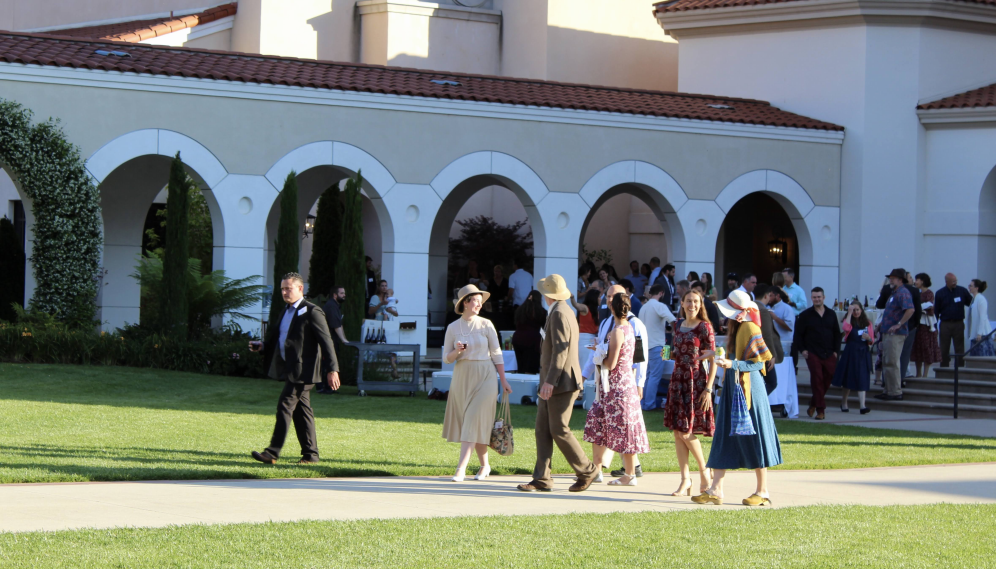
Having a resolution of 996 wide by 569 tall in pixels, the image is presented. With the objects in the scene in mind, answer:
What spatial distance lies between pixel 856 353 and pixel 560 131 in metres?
7.37

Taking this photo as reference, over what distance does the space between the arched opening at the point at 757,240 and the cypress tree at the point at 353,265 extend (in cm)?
1219

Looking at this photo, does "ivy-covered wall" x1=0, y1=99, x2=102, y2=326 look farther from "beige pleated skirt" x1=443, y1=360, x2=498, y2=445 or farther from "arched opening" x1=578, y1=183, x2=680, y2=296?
"arched opening" x1=578, y1=183, x2=680, y2=296

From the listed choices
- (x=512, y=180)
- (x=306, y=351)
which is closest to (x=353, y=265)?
(x=512, y=180)

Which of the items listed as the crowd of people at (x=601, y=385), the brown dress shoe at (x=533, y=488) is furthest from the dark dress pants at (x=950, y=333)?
the brown dress shoe at (x=533, y=488)

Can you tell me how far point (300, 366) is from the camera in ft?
35.5

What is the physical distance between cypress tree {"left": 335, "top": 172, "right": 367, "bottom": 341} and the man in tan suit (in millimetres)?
9332

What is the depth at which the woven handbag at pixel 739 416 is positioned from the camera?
9.31 meters

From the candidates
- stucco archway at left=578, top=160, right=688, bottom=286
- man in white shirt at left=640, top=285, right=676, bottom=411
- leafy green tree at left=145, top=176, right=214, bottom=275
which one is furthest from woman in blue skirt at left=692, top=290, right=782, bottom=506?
leafy green tree at left=145, top=176, right=214, bottom=275

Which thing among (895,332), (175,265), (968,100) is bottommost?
(895,332)

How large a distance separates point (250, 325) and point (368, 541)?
12700 mm

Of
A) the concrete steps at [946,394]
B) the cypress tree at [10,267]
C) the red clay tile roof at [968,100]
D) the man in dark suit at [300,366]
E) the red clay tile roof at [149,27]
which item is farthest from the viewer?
the red clay tile roof at [149,27]

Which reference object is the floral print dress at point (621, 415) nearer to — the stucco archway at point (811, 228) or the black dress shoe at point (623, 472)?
the black dress shoe at point (623, 472)

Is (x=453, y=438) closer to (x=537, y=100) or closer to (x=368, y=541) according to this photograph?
(x=368, y=541)

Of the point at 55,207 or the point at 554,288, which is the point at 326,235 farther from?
the point at 554,288
